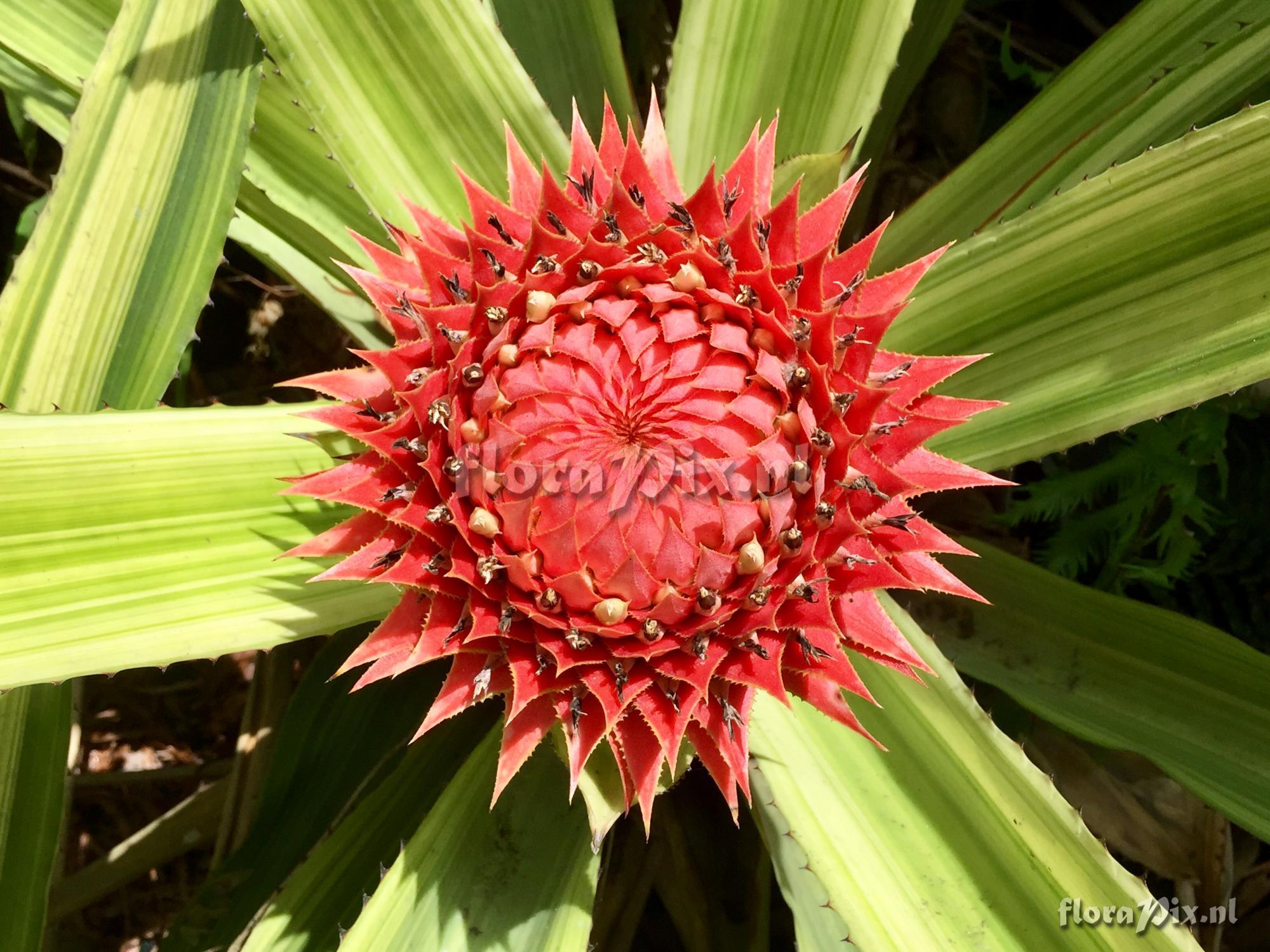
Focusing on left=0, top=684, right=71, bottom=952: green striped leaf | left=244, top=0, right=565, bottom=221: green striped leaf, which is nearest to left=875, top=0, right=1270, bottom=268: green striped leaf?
left=244, top=0, right=565, bottom=221: green striped leaf

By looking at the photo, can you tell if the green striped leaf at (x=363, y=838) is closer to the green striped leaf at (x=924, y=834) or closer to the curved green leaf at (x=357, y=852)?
the curved green leaf at (x=357, y=852)

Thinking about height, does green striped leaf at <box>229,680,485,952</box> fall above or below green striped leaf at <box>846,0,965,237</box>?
below

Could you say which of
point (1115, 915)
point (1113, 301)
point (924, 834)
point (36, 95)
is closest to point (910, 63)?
point (1113, 301)

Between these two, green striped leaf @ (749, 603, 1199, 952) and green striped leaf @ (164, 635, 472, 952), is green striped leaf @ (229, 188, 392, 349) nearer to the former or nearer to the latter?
green striped leaf @ (164, 635, 472, 952)

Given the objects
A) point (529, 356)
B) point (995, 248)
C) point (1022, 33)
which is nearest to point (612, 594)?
point (529, 356)

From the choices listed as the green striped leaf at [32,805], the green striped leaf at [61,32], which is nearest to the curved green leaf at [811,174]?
the green striped leaf at [61,32]

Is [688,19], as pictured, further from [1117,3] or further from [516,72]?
[1117,3]

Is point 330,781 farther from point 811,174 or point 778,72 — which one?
point 778,72
